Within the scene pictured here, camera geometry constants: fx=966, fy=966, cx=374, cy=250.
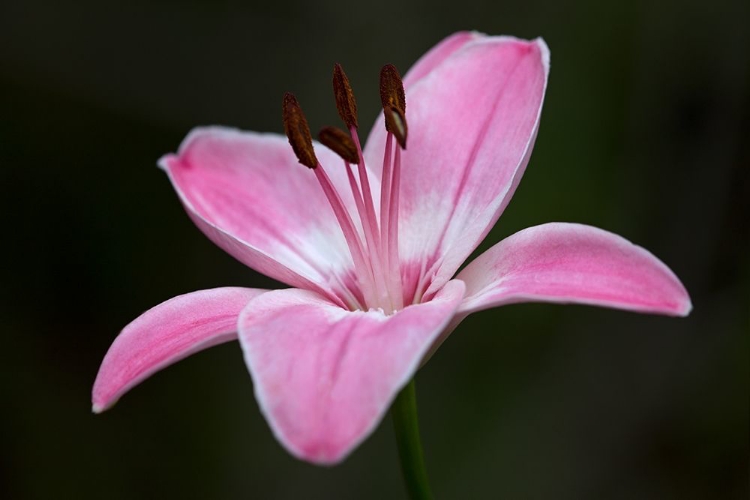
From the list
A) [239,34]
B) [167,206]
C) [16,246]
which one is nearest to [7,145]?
[16,246]

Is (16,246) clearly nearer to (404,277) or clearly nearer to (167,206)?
(167,206)

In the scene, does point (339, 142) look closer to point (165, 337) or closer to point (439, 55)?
point (165, 337)

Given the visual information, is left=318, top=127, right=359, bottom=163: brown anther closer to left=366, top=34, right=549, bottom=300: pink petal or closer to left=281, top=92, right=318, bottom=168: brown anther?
left=281, top=92, right=318, bottom=168: brown anther

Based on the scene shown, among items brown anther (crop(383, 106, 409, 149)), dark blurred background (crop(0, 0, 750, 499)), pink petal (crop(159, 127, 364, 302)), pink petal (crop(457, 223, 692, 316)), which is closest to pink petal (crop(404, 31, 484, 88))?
pink petal (crop(159, 127, 364, 302))

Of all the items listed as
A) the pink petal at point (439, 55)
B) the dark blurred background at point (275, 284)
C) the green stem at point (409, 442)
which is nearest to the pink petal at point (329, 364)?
the green stem at point (409, 442)

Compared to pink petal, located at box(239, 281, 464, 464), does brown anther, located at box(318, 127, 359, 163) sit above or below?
above
